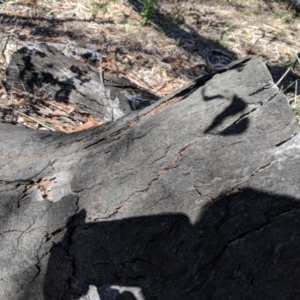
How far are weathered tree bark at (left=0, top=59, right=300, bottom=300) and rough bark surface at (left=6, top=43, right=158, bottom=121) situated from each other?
54.3 inches

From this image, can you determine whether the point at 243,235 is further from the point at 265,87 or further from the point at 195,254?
the point at 265,87

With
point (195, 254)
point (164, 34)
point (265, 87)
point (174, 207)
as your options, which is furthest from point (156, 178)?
point (164, 34)

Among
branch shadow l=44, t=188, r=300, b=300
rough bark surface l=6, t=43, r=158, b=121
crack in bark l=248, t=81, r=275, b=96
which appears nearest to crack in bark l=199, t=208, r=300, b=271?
branch shadow l=44, t=188, r=300, b=300

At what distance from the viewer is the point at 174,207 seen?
1.93 m

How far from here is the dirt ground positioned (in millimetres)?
4637

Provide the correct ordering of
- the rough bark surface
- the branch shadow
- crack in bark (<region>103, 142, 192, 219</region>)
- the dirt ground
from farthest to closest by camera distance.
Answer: the dirt ground
the rough bark surface
crack in bark (<region>103, 142, 192, 219</region>)
the branch shadow

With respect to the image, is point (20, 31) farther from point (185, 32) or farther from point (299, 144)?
point (299, 144)

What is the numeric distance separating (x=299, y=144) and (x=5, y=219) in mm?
1336

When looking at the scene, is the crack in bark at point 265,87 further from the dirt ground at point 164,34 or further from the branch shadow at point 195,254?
the dirt ground at point 164,34

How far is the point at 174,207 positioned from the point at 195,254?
207mm

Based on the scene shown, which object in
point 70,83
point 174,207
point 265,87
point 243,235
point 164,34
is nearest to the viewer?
point 243,235

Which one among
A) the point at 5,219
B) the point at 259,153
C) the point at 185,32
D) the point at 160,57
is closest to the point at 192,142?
the point at 259,153

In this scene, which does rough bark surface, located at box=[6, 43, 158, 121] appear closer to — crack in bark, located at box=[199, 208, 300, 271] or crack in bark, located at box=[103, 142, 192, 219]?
crack in bark, located at box=[103, 142, 192, 219]

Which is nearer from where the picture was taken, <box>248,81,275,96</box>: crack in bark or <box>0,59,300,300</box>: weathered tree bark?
<box>0,59,300,300</box>: weathered tree bark
